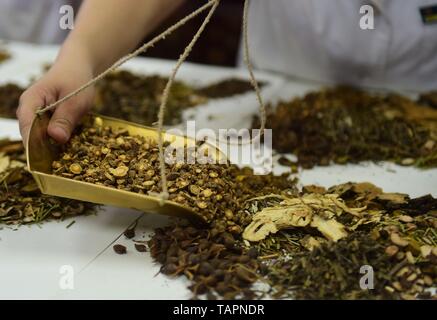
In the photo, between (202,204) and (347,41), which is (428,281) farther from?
(347,41)

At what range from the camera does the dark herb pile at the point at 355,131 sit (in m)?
1.23

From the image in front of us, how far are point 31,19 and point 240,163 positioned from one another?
1.28m

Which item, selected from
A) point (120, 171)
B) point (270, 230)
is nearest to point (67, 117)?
point (120, 171)

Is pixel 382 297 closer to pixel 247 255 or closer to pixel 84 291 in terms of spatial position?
pixel 247 255

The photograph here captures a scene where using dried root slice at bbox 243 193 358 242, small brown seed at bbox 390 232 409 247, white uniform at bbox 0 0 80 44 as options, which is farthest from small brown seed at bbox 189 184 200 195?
white uniform at bbox 0 0 80 44

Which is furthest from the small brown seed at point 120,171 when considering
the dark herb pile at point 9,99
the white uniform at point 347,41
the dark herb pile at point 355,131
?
the white uniform at point 347,41

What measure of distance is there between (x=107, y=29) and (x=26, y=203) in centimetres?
42

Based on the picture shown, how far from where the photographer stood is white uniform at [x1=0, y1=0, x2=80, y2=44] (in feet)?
6.65

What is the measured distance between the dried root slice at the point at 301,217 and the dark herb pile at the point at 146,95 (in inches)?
21.2

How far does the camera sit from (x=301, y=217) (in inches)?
36.7

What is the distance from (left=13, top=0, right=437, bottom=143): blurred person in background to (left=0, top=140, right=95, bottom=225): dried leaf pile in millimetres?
132

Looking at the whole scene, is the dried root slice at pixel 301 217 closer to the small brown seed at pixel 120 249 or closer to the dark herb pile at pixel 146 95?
the small brown seed at pixel 120 249

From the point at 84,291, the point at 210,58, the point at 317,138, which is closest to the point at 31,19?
the point at 210,58

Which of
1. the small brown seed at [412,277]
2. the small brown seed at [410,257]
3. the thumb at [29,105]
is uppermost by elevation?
the thumb at [29,105]
